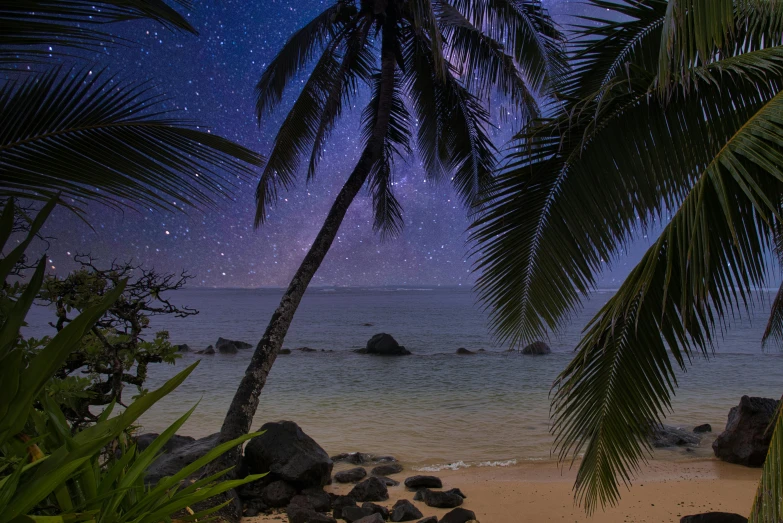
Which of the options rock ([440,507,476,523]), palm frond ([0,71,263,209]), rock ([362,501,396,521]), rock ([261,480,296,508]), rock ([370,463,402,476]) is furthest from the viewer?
rock ([370,463,402,476])

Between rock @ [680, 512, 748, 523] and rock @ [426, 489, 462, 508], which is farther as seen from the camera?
rock @ [426, 489, 462, 508]

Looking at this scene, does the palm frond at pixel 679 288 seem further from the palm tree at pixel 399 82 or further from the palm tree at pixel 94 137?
the palm tree at pixel 399 82

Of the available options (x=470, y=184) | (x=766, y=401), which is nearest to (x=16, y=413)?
(x=470, y=184)

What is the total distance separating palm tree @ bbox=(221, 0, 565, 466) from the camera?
23.0 feet

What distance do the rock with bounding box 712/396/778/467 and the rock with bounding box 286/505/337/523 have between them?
5913 millimetres

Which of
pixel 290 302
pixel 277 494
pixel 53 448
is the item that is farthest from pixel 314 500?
pixel 53 448

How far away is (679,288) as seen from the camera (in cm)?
264

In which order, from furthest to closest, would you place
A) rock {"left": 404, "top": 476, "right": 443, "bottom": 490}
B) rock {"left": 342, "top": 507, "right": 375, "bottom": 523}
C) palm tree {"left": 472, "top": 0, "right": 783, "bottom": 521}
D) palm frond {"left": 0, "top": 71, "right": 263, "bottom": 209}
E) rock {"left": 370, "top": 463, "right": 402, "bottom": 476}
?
1. rock {"left": 370, "top": 463, "right": 402, "bottom": 476}
2. rock {"left": 404, "top": 476, "right": 443, "bottom": 490}
3. rock {"left": 342, "top": 507, "right": 375, "bottom": 523}
4. palm tree {"left": 472, "top": 0, "right": 783, "bottom": 521}
5. palm frond {"left": 0, "top": 71, "right": 263, "bottom": 209}

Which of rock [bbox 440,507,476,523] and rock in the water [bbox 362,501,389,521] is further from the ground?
rock [bbox 440,507,476,523]

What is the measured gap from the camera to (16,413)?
36.8 inches

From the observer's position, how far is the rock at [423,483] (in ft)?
21.6

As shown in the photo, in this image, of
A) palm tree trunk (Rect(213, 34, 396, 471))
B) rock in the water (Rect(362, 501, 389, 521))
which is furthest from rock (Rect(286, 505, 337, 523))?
palm tree trunk (Rect(213, 34, 396, 471))

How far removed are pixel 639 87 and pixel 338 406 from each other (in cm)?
1240

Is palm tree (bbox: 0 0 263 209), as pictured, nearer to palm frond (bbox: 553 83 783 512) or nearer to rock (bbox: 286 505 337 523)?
palm frond (bbox: 553 83 783 512)
